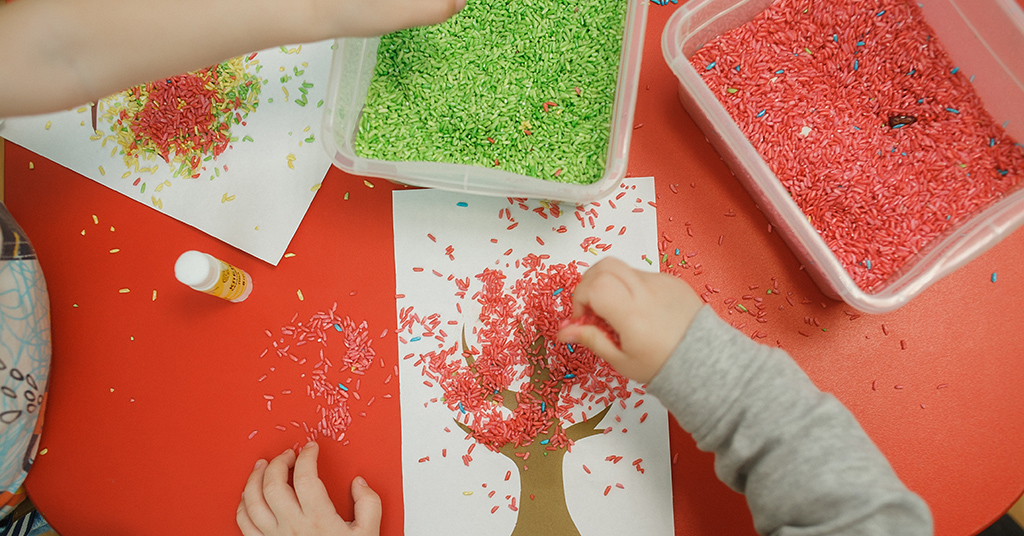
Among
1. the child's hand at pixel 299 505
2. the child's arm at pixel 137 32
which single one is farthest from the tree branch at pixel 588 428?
the child's arm at pixel 137 32

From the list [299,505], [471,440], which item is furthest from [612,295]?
[299,505]

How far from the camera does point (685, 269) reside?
38.7 inches

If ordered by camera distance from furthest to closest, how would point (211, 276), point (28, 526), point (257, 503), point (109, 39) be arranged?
point (28, 526)
point (257, 503)
point (211, 276)
point (109, 39)

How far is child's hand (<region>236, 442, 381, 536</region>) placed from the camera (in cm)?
95

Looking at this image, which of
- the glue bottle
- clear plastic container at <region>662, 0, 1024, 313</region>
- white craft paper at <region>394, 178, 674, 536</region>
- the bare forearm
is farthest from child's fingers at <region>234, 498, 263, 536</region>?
clear plastic container at <region>662, 0, 1024, 313</region>

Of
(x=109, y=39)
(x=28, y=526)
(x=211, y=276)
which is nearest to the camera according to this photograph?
(x=109, y=39)

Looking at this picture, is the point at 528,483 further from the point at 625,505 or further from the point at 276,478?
the point at 276,478

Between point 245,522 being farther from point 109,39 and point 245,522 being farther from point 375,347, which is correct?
point 109,39

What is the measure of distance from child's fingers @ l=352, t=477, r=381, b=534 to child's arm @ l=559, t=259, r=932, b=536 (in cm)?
48

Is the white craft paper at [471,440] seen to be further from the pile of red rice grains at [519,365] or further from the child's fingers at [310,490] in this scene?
the child's fingers at [310,490]

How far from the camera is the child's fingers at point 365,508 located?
3.11 ft

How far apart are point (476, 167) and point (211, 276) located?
1.50 ft

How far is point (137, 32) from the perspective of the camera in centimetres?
73

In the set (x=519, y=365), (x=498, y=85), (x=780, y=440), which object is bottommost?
(x=519, y=365)
